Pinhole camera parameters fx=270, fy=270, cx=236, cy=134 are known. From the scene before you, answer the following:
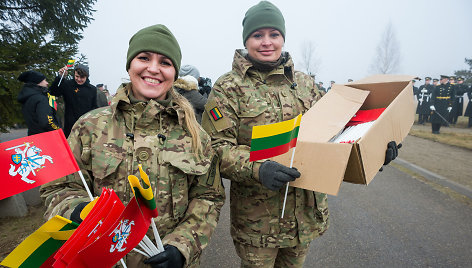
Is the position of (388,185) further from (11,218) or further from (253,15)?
(11,218)

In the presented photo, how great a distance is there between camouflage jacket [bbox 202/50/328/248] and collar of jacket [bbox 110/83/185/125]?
34 centimetres

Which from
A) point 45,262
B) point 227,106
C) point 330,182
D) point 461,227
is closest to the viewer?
point 45,262

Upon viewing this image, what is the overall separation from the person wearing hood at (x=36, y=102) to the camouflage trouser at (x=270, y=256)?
148 inches

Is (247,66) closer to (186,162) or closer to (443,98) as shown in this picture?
(186,162)

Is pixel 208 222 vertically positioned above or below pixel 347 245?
above

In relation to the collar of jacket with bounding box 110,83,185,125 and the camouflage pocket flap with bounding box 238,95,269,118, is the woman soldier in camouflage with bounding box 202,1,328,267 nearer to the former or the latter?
the camouflage pocket flap with bounding box 238,95,269,118

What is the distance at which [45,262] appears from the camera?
3.03ft

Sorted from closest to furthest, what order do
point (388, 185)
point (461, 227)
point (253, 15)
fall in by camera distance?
point (253, 15) < point (461, 227) < point (388, 185)

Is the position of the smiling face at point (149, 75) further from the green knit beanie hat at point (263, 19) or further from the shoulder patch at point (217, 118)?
the green knit beanie hat at point (263, 19)

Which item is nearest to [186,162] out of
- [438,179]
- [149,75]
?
[149,75]

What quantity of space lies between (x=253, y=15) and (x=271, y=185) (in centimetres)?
130

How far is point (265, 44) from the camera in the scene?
197 centimetres

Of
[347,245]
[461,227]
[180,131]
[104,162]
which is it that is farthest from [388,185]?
[104,162]

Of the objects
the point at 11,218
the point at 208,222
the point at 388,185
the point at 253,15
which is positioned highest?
the point at 253,15
